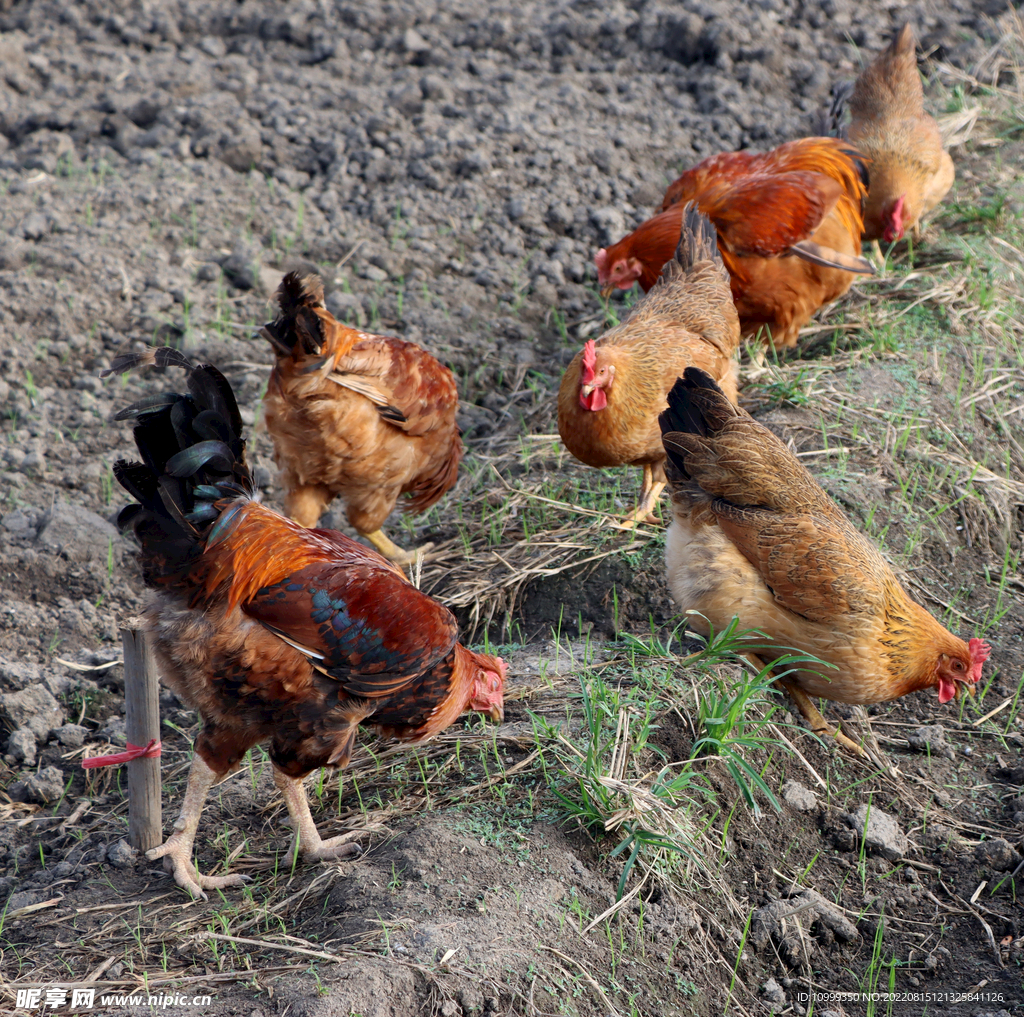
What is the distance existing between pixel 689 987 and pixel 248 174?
6250mm

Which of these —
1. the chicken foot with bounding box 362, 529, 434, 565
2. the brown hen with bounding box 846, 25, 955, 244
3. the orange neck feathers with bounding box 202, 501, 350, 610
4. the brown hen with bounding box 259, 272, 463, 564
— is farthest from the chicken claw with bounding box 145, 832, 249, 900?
the brown hen with bounding box 846, 25, 955, 244

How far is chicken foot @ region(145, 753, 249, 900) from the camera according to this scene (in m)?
3.15

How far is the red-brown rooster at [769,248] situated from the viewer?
555cm

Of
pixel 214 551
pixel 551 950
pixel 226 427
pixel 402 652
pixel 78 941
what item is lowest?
pixel 78 941

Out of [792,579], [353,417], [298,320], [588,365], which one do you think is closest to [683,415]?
[588,365]

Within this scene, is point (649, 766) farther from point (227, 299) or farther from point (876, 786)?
point (227, 299)

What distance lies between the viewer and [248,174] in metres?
7.16

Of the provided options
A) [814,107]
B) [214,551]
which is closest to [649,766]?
[214,551]

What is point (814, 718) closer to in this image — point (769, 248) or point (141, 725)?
point (141, 725)

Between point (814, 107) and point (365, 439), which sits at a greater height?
point (814, 107)

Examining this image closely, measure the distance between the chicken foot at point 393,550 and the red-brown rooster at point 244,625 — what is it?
1.63m

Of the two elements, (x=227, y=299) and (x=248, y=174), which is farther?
(x=248, y=174)

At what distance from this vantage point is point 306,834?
320 cm

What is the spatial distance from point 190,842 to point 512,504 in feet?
7.46
